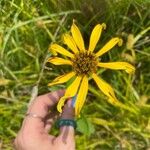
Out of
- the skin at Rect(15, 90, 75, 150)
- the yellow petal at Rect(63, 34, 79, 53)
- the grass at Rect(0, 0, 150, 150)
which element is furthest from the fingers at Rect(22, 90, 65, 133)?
the grass at Rect(0, 0, 150, 150)

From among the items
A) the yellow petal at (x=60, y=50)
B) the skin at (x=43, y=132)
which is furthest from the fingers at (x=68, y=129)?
the yellow petal at (x=60, y=50)

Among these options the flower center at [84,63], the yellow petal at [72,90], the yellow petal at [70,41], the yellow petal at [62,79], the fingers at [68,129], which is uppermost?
the yellow petal at [70,41]

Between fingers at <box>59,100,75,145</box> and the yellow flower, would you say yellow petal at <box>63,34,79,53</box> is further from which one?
fingers at <box>59,100,75,145</box>

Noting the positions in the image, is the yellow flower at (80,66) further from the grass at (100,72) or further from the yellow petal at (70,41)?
the grass at (100,72)

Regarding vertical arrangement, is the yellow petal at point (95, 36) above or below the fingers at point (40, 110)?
above

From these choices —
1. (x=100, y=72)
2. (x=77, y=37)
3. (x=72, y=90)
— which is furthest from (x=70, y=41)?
(x=100, y=72)

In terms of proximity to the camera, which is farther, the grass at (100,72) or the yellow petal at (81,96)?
the grass at (100,72)

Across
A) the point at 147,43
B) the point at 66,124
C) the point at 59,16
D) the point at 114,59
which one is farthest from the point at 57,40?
the point at 66,124
